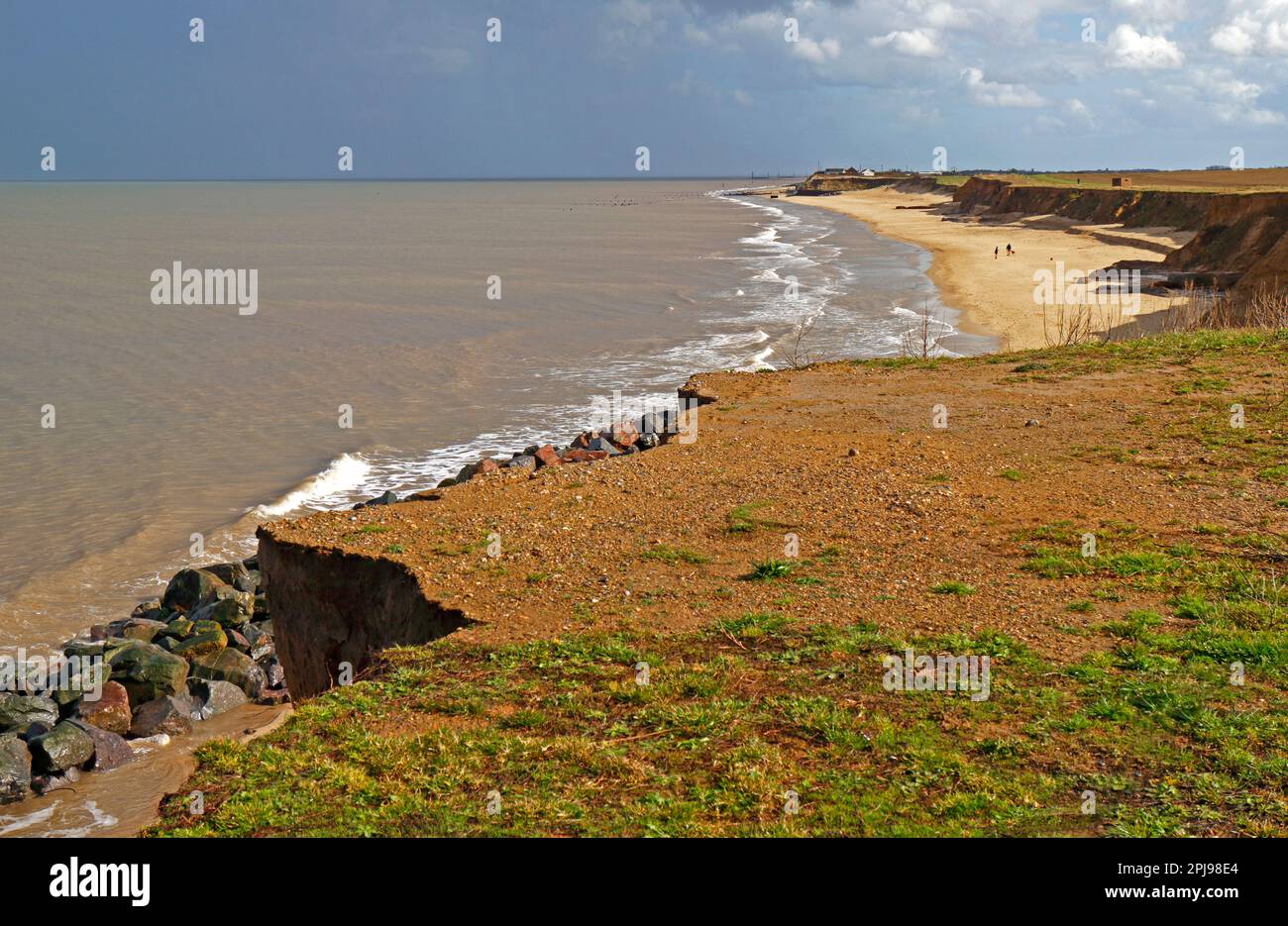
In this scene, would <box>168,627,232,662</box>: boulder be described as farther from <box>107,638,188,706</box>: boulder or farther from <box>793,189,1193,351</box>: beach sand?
<box>793,189,1193,351</box>: beach sand

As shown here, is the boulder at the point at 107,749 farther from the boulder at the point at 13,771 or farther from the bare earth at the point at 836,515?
the bare earth at the point at 836,515

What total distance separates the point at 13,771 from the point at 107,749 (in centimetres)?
98

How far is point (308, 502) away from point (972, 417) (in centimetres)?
1098

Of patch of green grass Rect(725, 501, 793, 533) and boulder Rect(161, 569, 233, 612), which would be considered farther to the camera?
boulder Rect(161, 569, 233, 612)

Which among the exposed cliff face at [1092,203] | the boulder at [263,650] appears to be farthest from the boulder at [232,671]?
the exposed cliff face at [1092,203]

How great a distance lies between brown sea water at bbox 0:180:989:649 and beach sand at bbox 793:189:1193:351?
249cm

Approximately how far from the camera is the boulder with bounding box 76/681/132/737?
1133 cm

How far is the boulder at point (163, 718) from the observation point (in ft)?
37.7

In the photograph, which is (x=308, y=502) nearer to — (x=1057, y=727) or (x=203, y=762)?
(x=203, y=762)

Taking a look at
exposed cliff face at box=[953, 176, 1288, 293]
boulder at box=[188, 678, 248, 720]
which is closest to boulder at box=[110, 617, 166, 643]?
boulder at box=[188, 678, 248, 720]

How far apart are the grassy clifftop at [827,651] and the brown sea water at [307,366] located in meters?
8.07

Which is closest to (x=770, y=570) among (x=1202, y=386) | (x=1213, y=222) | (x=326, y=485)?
(x=1202, y=386)

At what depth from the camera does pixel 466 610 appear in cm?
865
